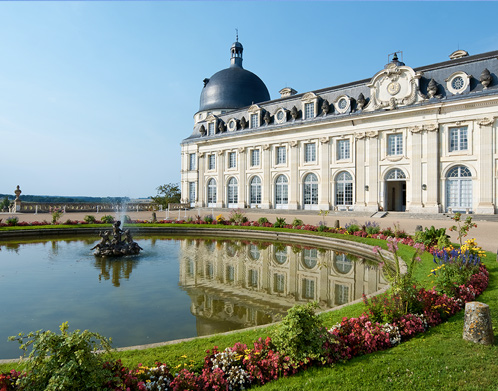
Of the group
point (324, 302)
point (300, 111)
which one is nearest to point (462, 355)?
point (324, 302)

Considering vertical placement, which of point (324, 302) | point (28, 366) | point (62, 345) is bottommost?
point (324, 302)

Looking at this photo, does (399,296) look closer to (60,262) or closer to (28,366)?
(28,366)

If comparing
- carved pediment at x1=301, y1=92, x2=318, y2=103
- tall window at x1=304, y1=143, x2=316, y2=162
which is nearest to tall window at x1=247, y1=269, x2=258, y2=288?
tall window at x1=304, y1=143, x2=316, y2=162

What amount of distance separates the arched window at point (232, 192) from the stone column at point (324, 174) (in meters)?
12.5

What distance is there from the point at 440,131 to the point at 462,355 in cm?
2962

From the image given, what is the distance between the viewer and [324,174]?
36156 millimetres

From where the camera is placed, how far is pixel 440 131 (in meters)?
29.3

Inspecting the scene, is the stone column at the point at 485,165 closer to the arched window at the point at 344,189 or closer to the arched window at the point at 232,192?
the arched window at the point at 344,189

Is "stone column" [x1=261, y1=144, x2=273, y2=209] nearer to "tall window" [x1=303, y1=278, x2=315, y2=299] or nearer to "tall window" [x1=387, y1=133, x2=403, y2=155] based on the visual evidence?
"tall window" [x1=387, y1=133, x2=403, y2=155]


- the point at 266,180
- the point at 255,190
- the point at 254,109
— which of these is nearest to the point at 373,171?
the point at 266,180

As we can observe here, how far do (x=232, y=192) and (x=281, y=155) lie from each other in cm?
905

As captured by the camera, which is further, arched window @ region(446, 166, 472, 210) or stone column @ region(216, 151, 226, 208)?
stone column @ region(216, 151, 226, 208)

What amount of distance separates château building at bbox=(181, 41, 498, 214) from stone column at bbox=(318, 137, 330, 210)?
0.11 m

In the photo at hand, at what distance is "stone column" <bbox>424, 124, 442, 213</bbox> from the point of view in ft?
95.8
